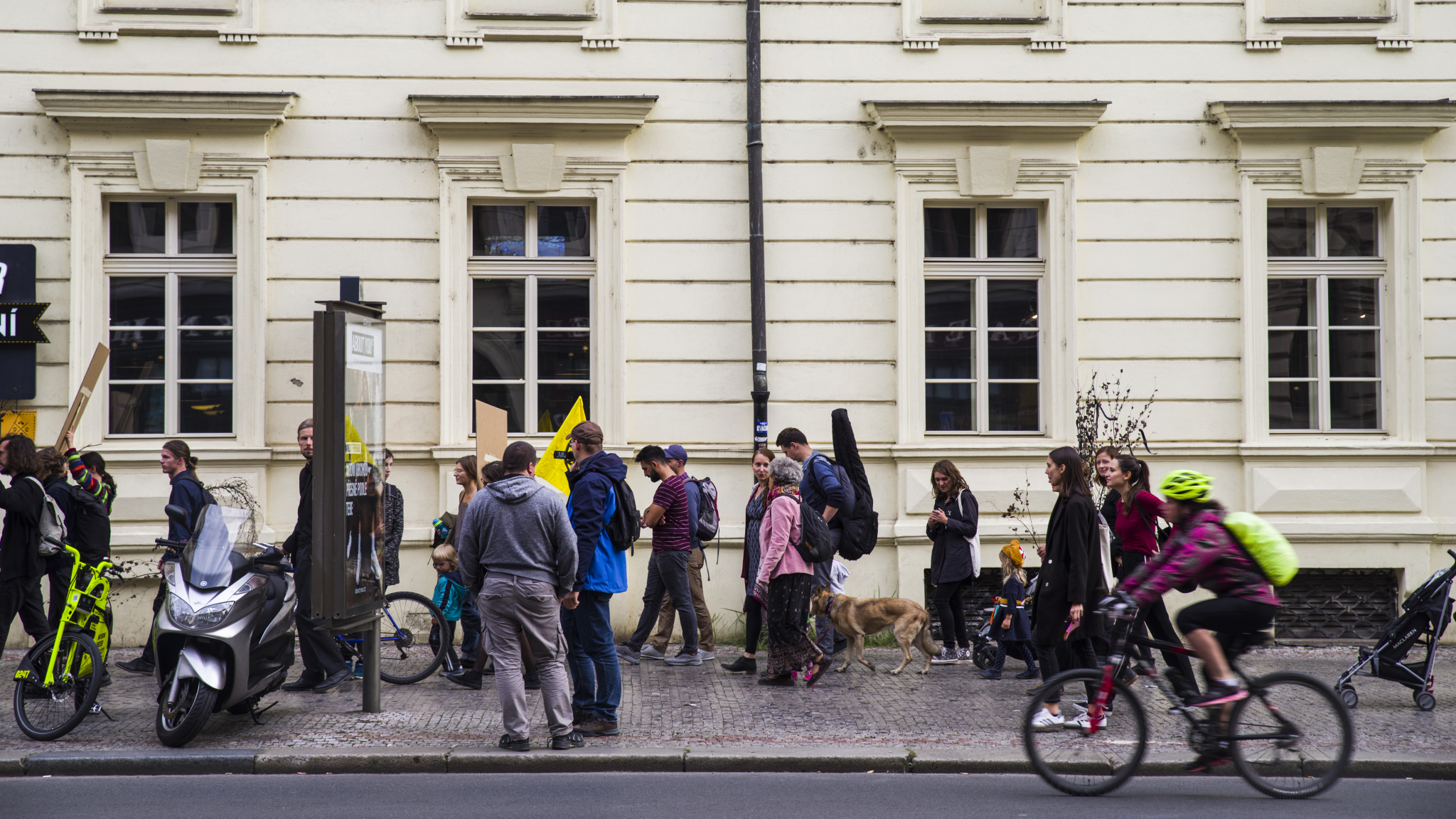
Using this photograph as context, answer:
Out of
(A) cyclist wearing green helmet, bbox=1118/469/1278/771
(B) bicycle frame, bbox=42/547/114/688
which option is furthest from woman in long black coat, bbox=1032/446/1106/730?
(B) bicycle frame, bbox=42/547/114/688

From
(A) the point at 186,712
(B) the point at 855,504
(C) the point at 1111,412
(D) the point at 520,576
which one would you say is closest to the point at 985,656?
(B) the point at 855,504

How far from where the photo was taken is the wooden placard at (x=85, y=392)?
9164 mm

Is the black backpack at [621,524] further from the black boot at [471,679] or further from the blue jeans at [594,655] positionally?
the black boot at [471,679]

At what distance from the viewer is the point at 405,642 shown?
29.8 ft

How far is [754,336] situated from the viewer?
1041cm

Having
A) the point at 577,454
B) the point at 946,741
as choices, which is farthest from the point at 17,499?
the point at 946,741

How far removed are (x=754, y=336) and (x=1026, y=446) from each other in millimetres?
2606

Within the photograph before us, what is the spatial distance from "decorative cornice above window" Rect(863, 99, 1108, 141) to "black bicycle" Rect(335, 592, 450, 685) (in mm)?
5626

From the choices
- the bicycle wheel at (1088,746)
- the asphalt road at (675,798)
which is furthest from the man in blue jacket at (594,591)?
the bicycle wheel at (1088,746)

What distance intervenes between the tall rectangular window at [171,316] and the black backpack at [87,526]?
7.74ft

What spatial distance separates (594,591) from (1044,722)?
101 inches

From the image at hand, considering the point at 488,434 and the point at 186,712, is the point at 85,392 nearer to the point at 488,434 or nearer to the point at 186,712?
the point at 488,434

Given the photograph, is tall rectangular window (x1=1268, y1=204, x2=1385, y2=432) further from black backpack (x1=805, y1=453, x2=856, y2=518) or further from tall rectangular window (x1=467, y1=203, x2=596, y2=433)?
tall rectangular window (x1=467, y1=203, x2=596, y2=433)

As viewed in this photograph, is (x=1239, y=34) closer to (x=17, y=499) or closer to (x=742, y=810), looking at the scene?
(x=742, y=810)
